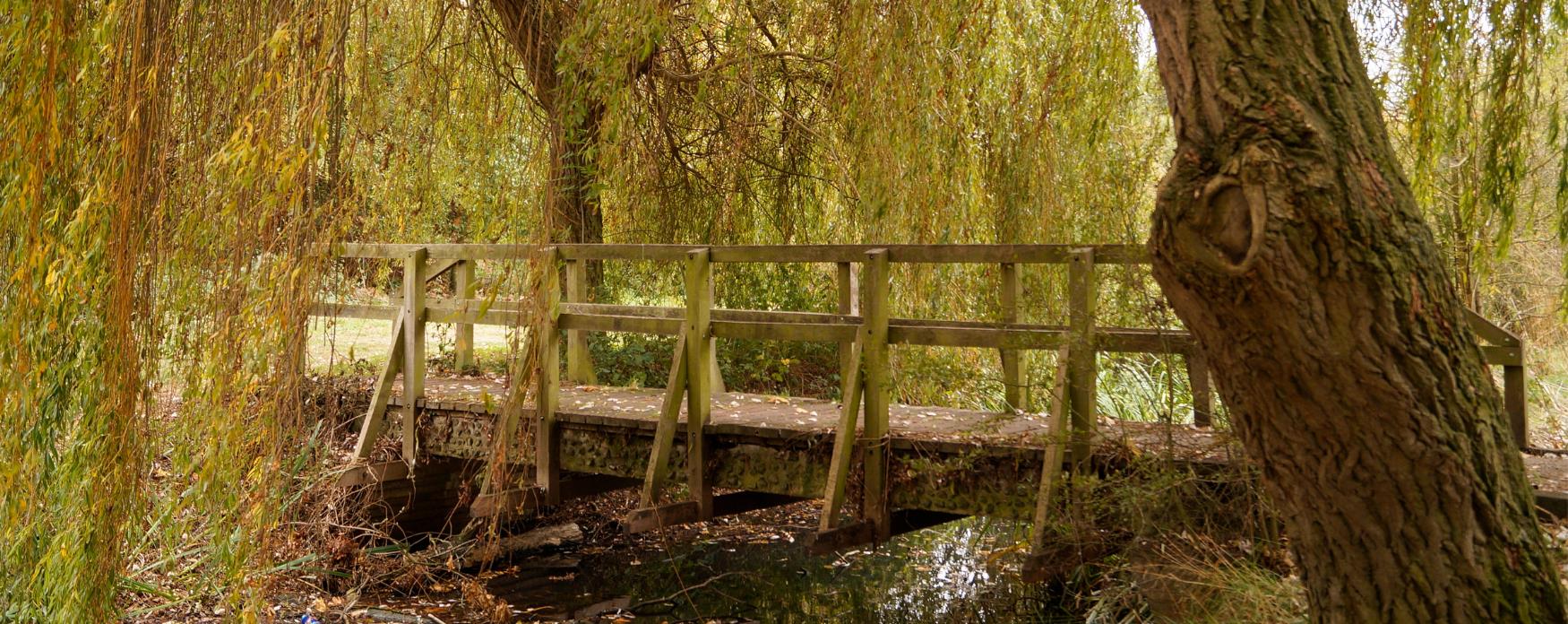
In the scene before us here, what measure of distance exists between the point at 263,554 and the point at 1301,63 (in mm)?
3300

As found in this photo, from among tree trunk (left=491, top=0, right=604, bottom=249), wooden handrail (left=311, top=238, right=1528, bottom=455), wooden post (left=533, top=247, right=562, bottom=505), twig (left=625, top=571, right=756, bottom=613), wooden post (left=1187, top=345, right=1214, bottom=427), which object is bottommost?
twig (left=625, top=571, right=756, bottom=613)

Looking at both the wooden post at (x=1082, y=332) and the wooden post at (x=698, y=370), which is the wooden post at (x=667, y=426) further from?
the wooden post at (x=1082, y=332)

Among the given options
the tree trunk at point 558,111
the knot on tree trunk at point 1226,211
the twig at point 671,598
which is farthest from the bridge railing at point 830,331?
the knot on tree trunk at point 1226,211

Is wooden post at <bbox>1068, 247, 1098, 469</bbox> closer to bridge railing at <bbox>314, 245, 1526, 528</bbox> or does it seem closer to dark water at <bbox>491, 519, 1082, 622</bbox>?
bridge railing at <bbox>314, 245, 1526, 528</bbox>

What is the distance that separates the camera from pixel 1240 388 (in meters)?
2.83

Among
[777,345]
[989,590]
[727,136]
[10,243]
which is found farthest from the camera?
[777,345]

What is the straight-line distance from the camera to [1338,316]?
Answer: 262 centimetres

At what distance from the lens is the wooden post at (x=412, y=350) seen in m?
7.65

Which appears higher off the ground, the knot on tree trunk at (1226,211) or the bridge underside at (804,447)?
the knot on tree trunk at (1226,211)

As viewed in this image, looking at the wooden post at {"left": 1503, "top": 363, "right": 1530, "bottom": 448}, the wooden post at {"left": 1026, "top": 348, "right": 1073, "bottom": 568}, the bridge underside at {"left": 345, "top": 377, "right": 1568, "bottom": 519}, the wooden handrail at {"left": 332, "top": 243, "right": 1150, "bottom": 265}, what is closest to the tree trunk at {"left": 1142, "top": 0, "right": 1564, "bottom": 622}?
the bridge underside at {"left": 345, "top": 377, "right": 1568, "bottom": 519}

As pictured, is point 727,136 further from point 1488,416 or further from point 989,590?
point 1488,416

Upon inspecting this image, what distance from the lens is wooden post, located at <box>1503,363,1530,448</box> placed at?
5.24 m

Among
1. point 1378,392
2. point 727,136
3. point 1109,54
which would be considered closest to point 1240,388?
point 1378,392

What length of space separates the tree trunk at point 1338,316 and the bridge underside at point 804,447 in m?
2.03
